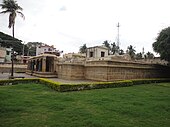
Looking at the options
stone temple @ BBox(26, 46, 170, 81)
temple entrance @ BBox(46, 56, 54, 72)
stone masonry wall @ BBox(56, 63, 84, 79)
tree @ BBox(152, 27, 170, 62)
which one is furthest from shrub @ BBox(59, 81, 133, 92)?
temple entrance @ BBox(46, 56, 54, 72)

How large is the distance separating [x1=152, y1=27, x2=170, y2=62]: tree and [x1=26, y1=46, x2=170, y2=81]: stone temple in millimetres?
1912

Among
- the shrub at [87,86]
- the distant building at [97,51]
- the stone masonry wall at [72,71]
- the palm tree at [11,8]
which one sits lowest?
the shrub at [87,86]

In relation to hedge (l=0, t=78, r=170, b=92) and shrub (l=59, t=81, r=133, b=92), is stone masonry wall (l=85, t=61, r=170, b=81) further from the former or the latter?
shrub (l=59, t=81, r=133, b=92)

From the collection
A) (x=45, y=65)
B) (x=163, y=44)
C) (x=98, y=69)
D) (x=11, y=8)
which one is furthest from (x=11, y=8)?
(x=163, y=44)

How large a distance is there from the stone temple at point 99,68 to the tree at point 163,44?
6.27ft

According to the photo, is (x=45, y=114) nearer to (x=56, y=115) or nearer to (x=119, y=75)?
(x=56, y=115)

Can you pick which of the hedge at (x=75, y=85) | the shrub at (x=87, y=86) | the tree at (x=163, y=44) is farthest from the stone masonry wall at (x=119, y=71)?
the tree at (x=163, y=44)

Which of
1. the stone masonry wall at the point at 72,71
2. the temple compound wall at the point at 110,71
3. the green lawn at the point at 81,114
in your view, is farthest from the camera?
the stone masonry wall at the point at 72,71

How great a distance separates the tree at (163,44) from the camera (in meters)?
23.7

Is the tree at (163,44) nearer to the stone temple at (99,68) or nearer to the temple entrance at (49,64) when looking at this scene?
the stone temple at (99,68)

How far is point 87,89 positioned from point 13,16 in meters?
15.0

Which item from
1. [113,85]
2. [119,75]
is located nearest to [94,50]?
[119,75]

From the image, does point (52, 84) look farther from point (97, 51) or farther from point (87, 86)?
point (97, 51)

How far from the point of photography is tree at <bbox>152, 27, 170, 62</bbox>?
23.7m
